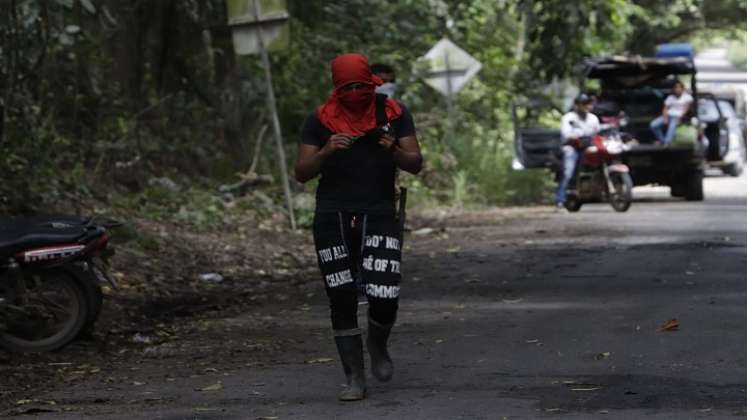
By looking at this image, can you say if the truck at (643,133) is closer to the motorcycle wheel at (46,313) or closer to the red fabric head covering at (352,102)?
the motorcycle wheel at (46,313)

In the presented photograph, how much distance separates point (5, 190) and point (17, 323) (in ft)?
14.9

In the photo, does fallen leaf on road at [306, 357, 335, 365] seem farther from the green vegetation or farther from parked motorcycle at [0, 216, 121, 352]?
the green vegetation

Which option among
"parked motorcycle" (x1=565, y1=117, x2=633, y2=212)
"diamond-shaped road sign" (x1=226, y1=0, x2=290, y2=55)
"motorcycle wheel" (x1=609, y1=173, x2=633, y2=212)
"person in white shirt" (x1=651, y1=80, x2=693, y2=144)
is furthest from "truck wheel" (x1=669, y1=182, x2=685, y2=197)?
"diamond-shaped road sign" (x1=226, y1=0, x2=290, y2=55)

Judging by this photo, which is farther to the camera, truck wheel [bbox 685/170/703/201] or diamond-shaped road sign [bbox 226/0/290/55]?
truck wheel [bbox 685/170/703/201]

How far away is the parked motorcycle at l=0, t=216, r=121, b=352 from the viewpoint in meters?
11.0

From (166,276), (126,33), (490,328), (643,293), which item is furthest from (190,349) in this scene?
(126,33)

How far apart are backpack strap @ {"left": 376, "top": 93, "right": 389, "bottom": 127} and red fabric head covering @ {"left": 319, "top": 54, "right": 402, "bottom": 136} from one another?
22 millimetres

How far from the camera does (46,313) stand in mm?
11297

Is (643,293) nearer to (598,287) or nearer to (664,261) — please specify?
(598,287)

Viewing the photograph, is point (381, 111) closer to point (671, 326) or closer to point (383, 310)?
point (383, 310)

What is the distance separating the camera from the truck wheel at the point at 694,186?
27.6 m

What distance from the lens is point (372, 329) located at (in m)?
8.88

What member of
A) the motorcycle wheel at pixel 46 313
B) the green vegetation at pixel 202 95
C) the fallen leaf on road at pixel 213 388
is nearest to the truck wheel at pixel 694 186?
the green vegetation at pixel 202 95

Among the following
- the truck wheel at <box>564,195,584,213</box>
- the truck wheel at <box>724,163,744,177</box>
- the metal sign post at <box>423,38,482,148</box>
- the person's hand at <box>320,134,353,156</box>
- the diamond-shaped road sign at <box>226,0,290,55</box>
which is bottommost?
the truck wheel at <box>724,163,744,177</box>
